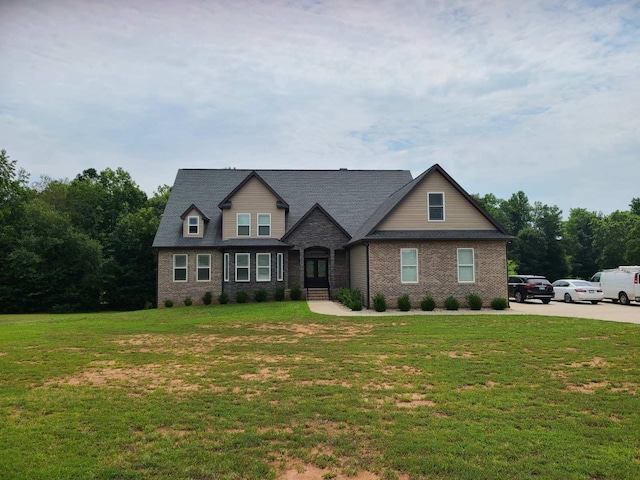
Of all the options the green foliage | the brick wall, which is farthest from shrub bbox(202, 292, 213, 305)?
the brick wall

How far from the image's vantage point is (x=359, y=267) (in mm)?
23922

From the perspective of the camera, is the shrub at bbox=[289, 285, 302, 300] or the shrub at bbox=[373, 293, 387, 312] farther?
the shrub at bbox=[289, 285, 302, 300]

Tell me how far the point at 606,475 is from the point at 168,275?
2592cm

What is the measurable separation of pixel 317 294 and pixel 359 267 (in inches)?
172

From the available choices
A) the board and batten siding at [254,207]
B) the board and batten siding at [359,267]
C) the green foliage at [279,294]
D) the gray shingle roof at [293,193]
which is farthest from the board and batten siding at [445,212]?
the board and batten siding at [254,207]

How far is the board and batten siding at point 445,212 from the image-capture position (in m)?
21.9

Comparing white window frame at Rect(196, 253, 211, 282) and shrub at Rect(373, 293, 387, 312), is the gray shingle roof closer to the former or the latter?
white window frame at Rect(196, 253, 211, 282)

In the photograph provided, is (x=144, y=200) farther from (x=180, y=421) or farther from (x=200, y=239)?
(x=180, y=421)

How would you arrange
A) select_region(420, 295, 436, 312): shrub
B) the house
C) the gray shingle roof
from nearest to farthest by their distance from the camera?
select_region(420, 295, 436, 312): shrub → the house → the gray shingle roof

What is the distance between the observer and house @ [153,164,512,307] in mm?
21625

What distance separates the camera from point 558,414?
614cm

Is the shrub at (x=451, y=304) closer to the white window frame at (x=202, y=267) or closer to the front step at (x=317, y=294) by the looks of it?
the front step at (x=317, y=294)

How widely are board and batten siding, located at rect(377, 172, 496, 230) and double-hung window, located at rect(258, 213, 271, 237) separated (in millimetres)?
8826

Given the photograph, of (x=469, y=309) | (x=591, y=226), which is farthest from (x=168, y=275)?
(x=591, y=226)
